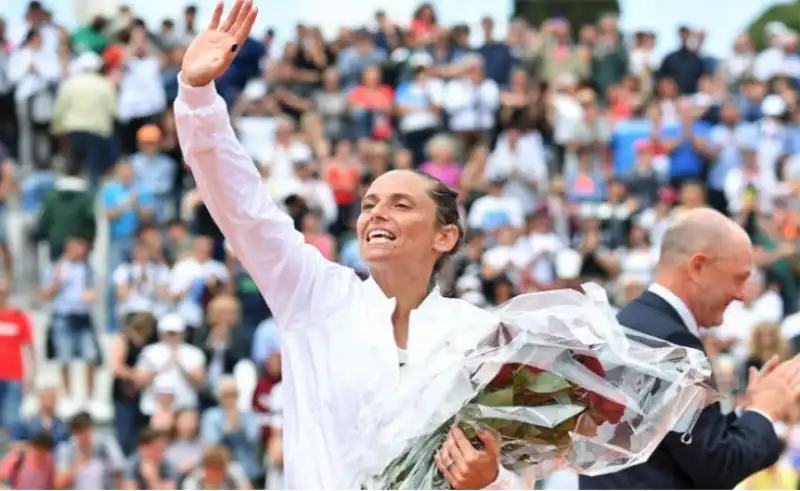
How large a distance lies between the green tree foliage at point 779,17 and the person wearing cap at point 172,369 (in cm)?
1865

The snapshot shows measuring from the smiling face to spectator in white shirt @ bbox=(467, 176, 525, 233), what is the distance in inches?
435

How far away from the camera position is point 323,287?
15.0ft

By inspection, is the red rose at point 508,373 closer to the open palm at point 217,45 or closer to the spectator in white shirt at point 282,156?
the open palm at point 217,45

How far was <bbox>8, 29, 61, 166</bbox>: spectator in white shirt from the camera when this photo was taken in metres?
17.4

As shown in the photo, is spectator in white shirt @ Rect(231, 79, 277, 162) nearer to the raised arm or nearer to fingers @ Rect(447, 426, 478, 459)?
the raised arm

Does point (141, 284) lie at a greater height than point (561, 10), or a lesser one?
lesser

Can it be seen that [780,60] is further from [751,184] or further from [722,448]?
[722,448]

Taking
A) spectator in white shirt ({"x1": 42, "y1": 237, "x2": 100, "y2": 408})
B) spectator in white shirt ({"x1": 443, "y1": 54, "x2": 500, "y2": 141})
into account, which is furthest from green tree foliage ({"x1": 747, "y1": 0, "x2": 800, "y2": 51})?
spectator in white shirt ({"x1": 42, "y1": 237, "x2": 100, "y2": 408})

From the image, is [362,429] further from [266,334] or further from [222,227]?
[266,334]

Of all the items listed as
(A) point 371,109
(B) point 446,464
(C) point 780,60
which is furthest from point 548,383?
(C) point 780,60

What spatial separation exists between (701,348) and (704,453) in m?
0.39

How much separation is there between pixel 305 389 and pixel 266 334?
9374mm

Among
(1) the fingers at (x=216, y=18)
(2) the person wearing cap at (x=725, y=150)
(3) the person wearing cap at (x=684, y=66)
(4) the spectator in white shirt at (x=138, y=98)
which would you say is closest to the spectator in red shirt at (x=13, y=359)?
(4) the spectator in white shirt at (x=138, y=98)

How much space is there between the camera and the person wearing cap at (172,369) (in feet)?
43.4
